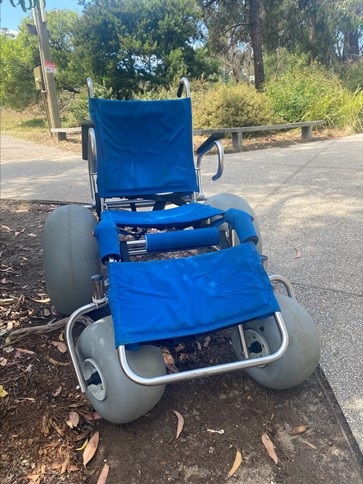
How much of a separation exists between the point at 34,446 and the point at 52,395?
11.4 inches

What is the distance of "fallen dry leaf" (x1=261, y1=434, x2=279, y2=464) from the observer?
1.60 m

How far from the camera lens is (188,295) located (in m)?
1.90

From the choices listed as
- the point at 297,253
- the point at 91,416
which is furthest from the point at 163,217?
the point at 297,253

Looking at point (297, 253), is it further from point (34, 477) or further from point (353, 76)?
point (353, 76)

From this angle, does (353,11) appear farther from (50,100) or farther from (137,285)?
(137,285)

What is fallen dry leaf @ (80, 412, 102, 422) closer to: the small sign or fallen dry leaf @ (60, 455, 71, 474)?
fallen dry leaf @ (60, 455, 71, 474)

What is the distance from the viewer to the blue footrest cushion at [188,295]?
1740 millimetres

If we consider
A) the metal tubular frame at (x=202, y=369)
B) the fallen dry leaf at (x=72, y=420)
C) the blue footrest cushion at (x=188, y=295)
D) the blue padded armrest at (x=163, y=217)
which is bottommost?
the fallen dry leaf at (x=72, y=420)

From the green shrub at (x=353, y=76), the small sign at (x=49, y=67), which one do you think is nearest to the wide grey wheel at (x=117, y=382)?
the small sign at (x=49, y=67)

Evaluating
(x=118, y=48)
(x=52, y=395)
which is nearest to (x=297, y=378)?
(x=52, y=395)

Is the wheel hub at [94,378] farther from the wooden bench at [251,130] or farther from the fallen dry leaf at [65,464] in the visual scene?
the wooden bench at [251,130]

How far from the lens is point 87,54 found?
512 inches

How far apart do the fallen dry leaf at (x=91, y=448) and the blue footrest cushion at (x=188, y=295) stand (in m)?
0.42

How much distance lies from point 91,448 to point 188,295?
2.43ft
